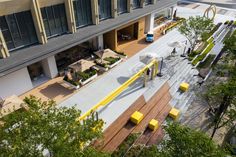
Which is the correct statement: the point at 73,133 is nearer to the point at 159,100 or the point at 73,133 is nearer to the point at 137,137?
the point at 137,137

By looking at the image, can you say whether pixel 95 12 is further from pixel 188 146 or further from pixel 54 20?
pixel 188 146

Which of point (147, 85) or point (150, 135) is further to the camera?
point (147, 85)

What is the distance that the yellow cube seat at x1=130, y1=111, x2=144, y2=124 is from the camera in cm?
1959

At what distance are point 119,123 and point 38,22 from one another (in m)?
14.0

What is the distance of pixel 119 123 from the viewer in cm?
1931

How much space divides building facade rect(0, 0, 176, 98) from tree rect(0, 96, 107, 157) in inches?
426

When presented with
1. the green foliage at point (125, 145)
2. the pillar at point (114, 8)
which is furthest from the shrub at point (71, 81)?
the pillar at point (114, 8)

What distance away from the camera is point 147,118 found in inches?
811

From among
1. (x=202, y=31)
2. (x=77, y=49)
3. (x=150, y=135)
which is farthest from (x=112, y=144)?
(x=202, y=31)

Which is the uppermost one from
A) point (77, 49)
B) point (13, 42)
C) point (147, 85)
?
point (13, 42)

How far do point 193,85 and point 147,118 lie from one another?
9245 millimetres

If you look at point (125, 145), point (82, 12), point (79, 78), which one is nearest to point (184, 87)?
point (125, 145)

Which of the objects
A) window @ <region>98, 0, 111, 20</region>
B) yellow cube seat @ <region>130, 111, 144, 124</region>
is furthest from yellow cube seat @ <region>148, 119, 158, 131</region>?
window @ <region>98, 0, 111, 20</region>

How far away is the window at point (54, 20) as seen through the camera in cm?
2286
